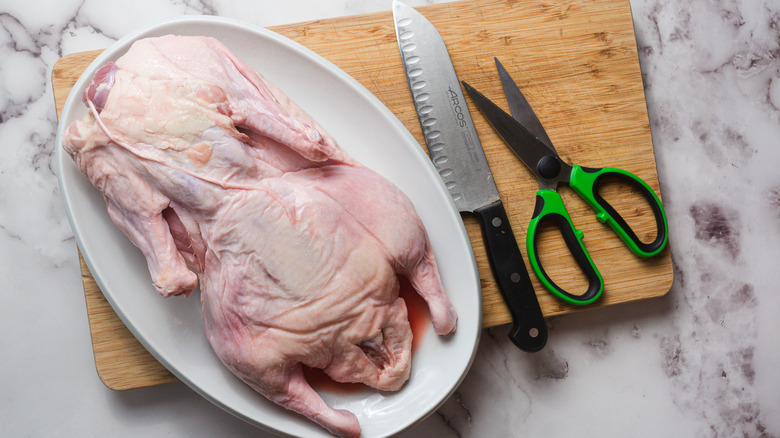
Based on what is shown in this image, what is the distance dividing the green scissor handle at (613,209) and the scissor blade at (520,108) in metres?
0.14

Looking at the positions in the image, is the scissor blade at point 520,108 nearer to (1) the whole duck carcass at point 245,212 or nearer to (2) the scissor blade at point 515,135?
(2) the scissor blade at point 515,135

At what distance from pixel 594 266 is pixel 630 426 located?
67cm

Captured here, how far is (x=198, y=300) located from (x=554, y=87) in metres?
1.37

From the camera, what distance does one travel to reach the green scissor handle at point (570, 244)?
1821 mm

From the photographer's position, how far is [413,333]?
5.79 feet

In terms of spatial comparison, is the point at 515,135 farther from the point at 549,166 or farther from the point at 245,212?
the point at 245,212

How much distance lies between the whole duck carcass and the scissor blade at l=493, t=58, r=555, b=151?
0.57 meters

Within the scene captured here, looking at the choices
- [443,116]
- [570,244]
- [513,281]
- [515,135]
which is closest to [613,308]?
[570,244]

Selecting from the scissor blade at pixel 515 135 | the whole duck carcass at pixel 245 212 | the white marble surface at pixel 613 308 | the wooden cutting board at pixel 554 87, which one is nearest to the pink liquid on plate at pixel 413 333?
the whole duck carcass at pixel 245 212

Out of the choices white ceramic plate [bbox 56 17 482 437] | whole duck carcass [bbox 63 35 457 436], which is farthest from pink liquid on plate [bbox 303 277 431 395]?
whole duck carcass [bbox 63 35 457 436]

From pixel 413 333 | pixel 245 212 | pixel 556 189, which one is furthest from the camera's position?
pixel 556 189

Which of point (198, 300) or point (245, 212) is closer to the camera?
point (245, 212)

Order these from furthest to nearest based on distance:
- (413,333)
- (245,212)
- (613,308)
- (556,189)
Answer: (613,308) < (556,189) < (413,333) < (245,212)

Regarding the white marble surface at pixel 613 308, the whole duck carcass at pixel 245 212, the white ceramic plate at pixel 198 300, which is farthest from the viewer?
the white marble surface at pixel 613 308
